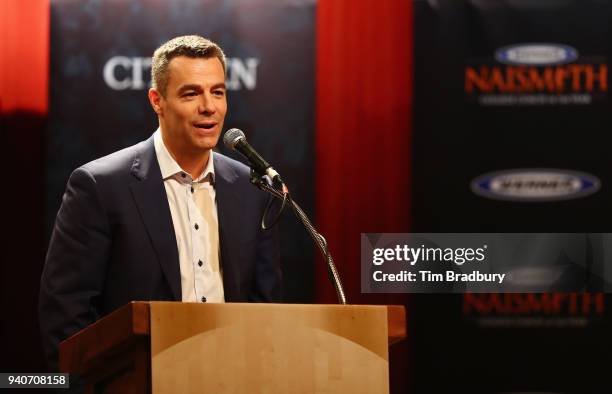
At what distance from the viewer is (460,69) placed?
4.17 metres

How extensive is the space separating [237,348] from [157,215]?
0.90 metres

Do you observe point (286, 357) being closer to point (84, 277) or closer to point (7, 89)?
point (84, 277)

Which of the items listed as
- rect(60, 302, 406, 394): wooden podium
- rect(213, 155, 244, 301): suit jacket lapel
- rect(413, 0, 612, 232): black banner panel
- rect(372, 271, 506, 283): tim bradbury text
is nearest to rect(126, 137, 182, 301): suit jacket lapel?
rect(213, 155, 244, 301): suit jacket lapel

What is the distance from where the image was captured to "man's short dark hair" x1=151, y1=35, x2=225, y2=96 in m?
2.91

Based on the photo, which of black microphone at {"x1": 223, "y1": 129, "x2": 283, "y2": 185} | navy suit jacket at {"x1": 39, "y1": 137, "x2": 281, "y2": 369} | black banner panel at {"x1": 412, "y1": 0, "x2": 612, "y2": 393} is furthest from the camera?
black banner panel at {"x1": 412, "y1": 0, "x2": 612, "y2": 393}

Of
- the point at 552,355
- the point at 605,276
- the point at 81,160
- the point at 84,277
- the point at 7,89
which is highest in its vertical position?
the point at 7,89

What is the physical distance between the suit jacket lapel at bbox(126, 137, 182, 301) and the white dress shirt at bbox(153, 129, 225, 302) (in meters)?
0.05

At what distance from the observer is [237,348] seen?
197cm

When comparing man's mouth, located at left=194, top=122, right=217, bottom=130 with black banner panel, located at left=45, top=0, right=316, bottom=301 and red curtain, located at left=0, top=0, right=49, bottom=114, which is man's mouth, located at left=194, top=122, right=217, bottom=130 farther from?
red curtain, located at left=0, top=0, right=49, bottom=114

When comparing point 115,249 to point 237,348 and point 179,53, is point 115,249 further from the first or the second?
point 237,348

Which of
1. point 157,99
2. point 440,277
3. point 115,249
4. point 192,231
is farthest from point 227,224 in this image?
point 440,277

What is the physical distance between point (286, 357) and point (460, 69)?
2436mm

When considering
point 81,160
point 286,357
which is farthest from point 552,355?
point 286,357

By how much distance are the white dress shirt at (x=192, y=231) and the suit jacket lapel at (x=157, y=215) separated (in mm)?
45
